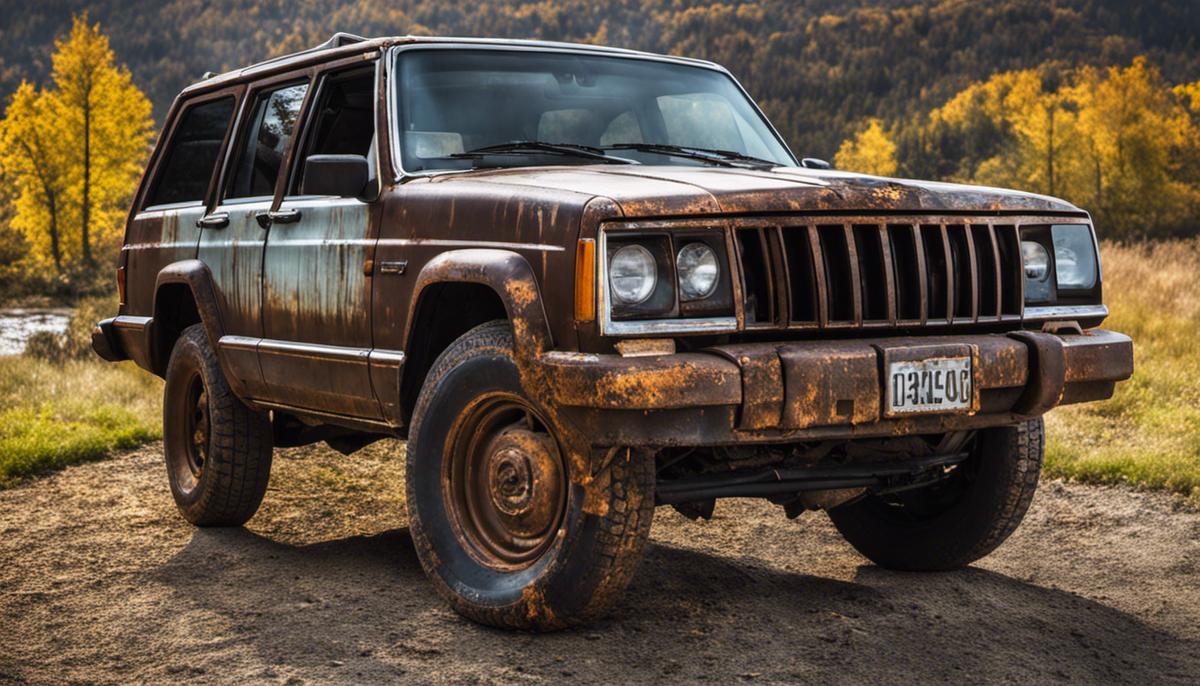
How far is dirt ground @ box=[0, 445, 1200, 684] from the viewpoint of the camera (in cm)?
357

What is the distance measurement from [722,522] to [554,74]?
226cm

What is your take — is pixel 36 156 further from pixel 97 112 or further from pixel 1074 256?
pixel 1074 256

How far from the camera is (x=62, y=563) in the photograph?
16.3 feet

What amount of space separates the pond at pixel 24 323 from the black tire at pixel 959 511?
1632 cm

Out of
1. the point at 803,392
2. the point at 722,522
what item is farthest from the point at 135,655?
the point at 722,522

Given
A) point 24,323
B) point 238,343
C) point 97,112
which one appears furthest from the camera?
point 97,112

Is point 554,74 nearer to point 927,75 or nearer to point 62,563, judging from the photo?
A: point 62,563

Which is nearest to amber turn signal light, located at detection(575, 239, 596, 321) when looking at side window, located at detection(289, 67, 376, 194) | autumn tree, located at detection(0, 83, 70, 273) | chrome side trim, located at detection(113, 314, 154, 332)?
side window, located at detection(289, 67, 376, 194)

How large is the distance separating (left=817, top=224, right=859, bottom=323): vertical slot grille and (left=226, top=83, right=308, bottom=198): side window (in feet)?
8.38

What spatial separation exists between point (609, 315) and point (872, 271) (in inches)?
34.9

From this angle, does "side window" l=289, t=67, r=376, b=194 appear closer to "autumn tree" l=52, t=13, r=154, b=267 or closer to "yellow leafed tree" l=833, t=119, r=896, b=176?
"autumn tree" l=52, t=13, r=154, b=267

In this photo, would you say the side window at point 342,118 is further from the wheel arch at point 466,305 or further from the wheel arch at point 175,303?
the wheel arch at point 466,305

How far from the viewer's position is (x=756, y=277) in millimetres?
3564


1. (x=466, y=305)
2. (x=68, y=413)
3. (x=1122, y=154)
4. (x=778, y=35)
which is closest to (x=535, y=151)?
(x=466, y=305)
